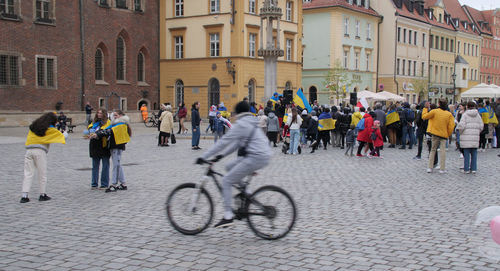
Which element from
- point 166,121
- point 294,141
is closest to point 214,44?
point 166,121

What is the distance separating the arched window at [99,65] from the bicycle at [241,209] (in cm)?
3681

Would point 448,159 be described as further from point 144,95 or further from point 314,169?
point 144,95

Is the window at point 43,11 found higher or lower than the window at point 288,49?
higher

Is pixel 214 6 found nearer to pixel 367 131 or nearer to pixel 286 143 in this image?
pixel 286 143

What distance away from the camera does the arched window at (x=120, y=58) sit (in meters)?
43.3

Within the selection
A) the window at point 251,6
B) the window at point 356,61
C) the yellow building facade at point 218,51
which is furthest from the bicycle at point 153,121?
the window at point 356,61

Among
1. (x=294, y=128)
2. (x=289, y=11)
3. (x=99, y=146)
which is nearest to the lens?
(x=99, y=146)

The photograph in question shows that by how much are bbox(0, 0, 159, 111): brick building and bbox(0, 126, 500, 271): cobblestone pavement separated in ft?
81.1

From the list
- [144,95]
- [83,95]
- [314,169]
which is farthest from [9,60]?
[314,169]

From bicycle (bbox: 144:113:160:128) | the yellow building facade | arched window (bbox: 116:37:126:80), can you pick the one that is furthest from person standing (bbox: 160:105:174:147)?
arched window (bbox: 116:37:126:80)

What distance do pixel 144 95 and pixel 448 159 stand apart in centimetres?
3216

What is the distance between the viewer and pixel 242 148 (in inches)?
265

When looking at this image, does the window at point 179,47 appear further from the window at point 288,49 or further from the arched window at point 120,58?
the window at point 288,49

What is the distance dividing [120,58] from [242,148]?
3866 cm
